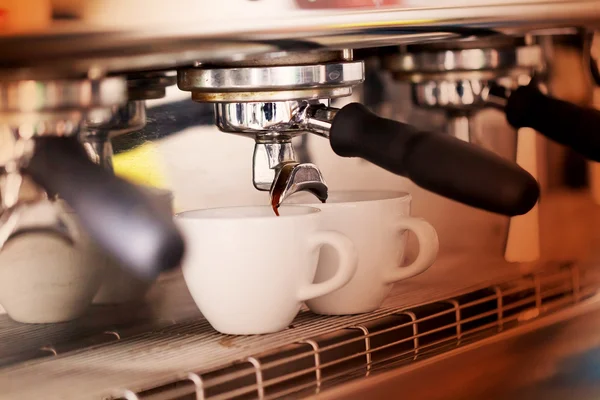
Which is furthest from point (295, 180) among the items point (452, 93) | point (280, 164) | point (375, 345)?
point (452, 93)

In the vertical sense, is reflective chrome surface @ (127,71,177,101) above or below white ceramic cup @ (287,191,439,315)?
above

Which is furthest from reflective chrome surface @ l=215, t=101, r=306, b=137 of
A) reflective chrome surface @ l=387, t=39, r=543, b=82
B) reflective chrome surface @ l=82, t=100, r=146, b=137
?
reflective chrome surface @ l=387, t=39, r=543, b=82

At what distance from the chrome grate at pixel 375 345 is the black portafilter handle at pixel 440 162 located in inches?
4.9

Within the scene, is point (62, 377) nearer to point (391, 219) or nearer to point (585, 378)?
point (391, 219)

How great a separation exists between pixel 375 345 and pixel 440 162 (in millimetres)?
163

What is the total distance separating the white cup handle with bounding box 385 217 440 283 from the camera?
57 cm

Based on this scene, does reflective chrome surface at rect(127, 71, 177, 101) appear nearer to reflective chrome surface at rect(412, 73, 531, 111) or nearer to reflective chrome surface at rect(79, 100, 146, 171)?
reflective chrome surface at rect(79, 100, 146, 171)

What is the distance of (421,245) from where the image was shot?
0.57m

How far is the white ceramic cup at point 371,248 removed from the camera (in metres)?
0.56

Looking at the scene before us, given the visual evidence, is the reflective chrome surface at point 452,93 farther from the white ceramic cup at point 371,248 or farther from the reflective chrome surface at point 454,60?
the white ceramic cup at point 371,248

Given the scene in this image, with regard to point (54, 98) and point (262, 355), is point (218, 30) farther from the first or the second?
point (262, 355)

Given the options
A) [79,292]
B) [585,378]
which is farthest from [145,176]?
[585,378]

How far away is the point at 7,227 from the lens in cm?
54

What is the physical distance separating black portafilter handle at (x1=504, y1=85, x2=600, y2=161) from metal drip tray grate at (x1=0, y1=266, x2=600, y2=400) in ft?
0.41
